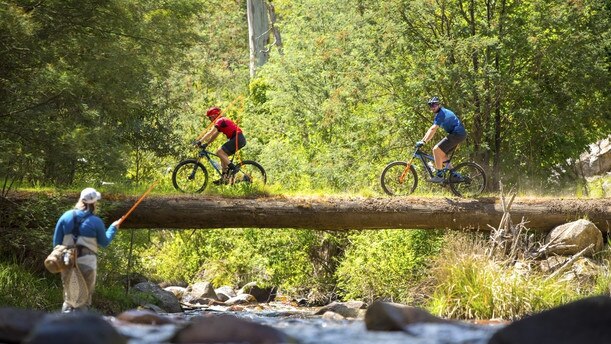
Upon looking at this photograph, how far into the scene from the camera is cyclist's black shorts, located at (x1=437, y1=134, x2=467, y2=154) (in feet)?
62.7

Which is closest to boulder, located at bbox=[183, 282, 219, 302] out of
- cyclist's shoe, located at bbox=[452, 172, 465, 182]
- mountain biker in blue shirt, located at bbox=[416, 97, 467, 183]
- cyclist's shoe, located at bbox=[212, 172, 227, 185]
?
cyclist's shoe, located at bbox=[212, 172, 227, 185]

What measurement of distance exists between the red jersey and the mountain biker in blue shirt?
11.6 feet

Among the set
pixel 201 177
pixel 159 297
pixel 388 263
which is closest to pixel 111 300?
pixel 159 297

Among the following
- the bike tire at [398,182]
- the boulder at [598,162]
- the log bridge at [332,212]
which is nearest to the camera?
the log bridge at [332,212]

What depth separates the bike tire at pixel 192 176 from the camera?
19.8 m

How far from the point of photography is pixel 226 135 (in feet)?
66.2

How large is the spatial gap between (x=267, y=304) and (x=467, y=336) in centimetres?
1602

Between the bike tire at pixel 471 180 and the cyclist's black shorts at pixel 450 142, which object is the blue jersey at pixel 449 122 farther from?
the bike tire at pixel 471 180

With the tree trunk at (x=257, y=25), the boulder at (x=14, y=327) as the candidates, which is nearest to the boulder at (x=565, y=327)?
the boulder at (x=14, y=327)

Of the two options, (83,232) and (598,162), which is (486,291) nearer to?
(83,232)

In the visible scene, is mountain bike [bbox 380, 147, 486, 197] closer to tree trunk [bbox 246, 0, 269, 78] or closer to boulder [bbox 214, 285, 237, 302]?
boulder [bbox 214, 285, 237, 302]

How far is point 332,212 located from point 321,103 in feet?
42.3

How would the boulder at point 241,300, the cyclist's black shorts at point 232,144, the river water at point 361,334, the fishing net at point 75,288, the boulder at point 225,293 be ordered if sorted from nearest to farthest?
the river water at point 361,334 → the fishing net at point 75,288 → the cyclist's black shorts at point 232,144 → the boulder at point 241,300 → the boulder at point 225,293

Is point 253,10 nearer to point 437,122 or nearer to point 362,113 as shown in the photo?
point 362,113
